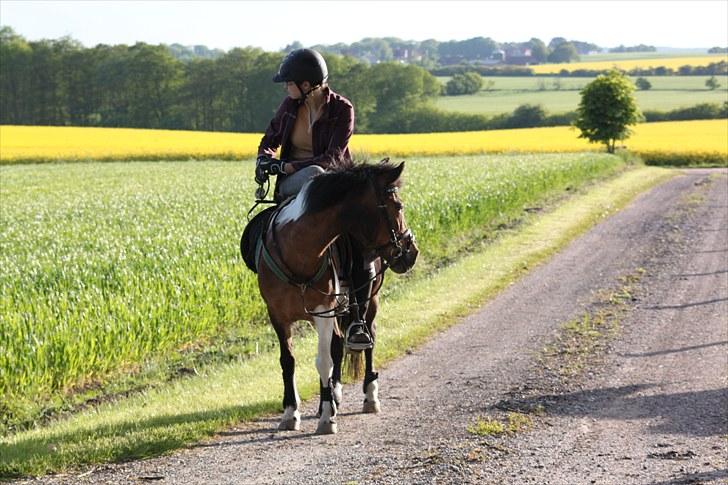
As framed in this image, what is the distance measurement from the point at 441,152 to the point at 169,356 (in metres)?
48.3

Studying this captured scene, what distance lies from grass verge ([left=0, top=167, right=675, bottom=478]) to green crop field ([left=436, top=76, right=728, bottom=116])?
73.6 meters

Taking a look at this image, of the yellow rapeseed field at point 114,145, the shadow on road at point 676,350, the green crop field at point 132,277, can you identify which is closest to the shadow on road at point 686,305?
the shadow on road at point 676,350

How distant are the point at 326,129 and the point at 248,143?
56.4 metres

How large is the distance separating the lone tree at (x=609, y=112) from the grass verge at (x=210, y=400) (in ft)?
132

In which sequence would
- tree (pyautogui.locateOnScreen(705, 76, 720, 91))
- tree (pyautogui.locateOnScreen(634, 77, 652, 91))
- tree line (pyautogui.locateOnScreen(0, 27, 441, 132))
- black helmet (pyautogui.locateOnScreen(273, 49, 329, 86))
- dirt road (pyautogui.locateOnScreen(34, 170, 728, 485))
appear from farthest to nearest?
tree (pyautogui.locateOnScreen(634, 77, 652, 91)) < tree (pyautogui.locateOnScreen(705, 76, 720, 91)) < tree line (pyautogui.locateOnScreen(0, 27, 441, 132)) < black helmet (pyautogui.locateOnScreen(273, 49, 329, 86)) < dirt road (pyautogui.locateOnScreen(34, 170, 728, 485))

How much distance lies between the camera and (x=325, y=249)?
7918 mm

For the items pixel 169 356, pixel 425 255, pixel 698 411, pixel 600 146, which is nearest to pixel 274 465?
pixel 698 411

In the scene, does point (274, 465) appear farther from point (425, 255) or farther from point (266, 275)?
point (425, 255)

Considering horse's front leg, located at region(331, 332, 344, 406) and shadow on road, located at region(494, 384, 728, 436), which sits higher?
Answer: horse's front leg, located at region(331, 332, 344, 406)

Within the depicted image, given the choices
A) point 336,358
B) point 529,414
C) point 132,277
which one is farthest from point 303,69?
point 132,277

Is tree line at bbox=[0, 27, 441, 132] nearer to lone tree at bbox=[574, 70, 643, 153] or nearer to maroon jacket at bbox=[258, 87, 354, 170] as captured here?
lone tree at bbox=[574, 70, 643, 153]

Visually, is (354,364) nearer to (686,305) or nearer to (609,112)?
(686,305)

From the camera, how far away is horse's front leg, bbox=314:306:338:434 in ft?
26.6

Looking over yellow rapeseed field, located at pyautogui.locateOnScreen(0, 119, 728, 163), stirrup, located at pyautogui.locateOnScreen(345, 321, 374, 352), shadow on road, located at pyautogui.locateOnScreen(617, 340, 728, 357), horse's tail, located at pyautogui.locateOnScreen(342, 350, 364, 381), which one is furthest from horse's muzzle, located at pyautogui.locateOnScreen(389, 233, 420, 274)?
yellow rapeseed field, located at pyautogui.locateOnScreen(0, 119, 728, 163)
